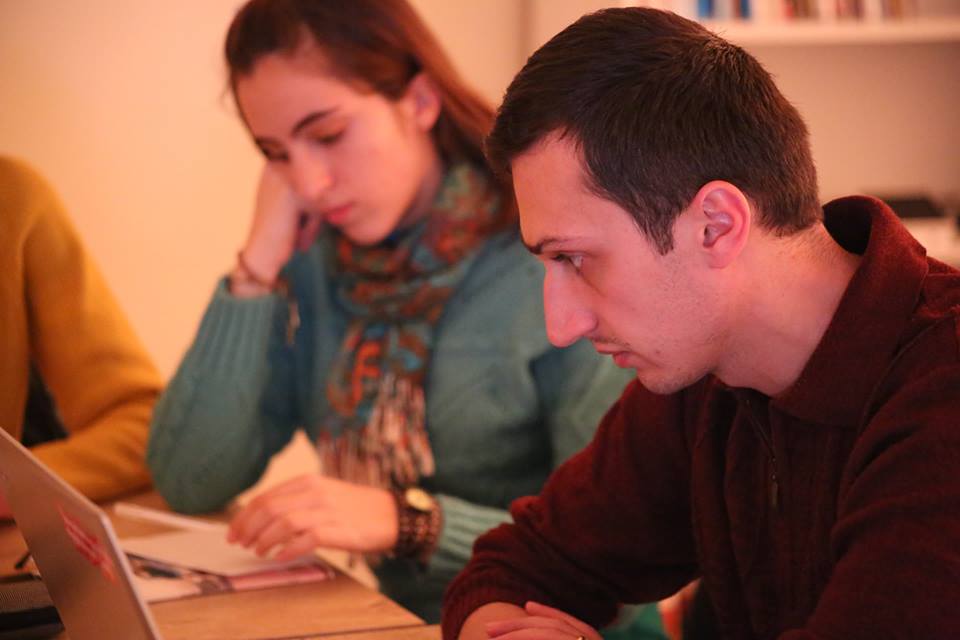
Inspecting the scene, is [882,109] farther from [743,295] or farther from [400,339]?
[743,295]

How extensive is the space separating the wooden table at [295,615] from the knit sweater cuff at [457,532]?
0.54 ft

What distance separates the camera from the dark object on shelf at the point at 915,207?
3.15 m

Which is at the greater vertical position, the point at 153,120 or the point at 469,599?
the point at 153,120

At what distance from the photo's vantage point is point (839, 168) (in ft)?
11.1

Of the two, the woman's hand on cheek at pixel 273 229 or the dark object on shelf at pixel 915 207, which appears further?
the dark object on shelf at pixel 915 207

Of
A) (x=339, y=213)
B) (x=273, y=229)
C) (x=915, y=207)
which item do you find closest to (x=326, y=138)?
(x=339, y=213)

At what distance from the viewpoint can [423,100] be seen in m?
1.77

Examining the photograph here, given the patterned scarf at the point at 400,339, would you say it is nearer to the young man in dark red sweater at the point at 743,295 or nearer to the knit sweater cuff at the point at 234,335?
the knit sweater cuff at the point at 234,335

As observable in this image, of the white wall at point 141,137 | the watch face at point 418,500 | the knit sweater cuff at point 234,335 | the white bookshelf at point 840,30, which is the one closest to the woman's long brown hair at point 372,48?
the knit sweater cuff at point 234,335

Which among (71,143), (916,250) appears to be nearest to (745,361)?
(916,250)

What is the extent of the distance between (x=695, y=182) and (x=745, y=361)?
165mm

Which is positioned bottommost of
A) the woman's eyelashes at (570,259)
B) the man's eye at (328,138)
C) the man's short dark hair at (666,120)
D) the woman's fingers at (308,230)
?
the woman's fingers at (308,230)

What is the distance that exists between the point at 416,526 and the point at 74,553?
663mm

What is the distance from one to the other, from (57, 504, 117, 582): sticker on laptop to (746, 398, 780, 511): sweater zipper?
22.2 inches
